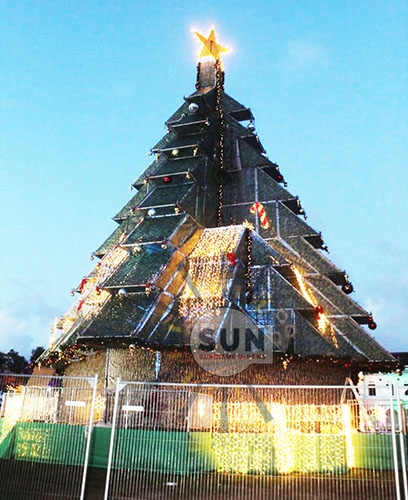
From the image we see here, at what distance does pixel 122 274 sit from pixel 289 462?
903 centimetres

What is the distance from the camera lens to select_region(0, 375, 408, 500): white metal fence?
10.5 meters

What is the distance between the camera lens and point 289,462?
40.8 ft

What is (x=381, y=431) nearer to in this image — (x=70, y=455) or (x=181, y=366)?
(x=181, y=366)

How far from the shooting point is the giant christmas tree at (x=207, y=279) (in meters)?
16.5

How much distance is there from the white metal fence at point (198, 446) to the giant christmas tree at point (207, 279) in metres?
2.53

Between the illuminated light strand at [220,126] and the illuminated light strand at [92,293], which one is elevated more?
the illuminated light strand at [220,126]

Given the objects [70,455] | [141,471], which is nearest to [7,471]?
[70,455]

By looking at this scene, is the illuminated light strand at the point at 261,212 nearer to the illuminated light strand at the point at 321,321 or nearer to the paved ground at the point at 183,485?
the illuminated light strand at the point at 321,321

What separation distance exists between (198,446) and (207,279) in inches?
288

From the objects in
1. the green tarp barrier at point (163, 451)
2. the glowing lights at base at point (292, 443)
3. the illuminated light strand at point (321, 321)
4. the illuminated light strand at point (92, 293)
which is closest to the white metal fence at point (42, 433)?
the green tarp barrier at point (163, 451)

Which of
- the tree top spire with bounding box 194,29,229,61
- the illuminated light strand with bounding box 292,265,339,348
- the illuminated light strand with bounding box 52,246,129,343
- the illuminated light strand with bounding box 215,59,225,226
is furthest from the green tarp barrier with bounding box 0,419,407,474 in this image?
the tree top spire with bounding box 194,29,229,61

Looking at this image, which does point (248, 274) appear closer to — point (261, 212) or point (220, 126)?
point (261, 212)

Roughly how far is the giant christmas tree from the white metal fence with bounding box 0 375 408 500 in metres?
2.53

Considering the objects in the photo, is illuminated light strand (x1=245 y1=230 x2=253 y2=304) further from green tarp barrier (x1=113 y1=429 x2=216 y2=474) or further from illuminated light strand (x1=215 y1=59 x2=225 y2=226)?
green tarp barrier (x1=113 y1=429 x2=216 y2=474)
